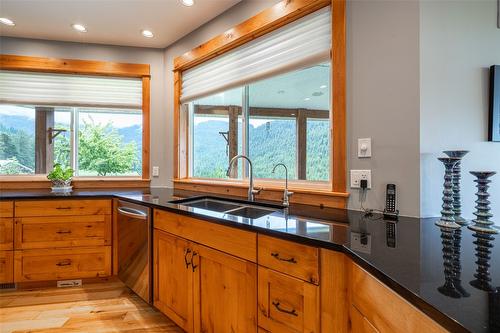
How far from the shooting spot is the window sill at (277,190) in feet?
5.72

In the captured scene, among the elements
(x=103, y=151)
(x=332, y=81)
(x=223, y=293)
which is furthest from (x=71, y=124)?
(x=332, y=81)

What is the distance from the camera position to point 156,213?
2.03m

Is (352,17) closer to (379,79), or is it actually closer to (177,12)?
(379,79)

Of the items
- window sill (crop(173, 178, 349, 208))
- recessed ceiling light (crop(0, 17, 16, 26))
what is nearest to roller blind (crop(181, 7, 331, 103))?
window sill (crop(173, 178, 349, 208))

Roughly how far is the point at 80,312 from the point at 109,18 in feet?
8.49

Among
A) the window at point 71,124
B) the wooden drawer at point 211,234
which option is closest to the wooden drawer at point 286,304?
the wooden drawer at point 211,234

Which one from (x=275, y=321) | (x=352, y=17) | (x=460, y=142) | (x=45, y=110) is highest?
(x=352, y=17)

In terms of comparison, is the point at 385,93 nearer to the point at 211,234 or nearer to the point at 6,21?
the point at 211,234

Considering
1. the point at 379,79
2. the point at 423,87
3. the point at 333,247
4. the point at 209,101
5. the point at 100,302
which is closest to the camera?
the point at 333,247

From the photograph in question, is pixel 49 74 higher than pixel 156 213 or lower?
higher

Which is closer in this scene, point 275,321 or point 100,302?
point 275,321

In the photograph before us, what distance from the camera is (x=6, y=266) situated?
250 cm

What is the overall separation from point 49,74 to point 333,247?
349 centimetres

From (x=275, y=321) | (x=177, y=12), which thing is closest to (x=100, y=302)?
(x=275, y=321)
